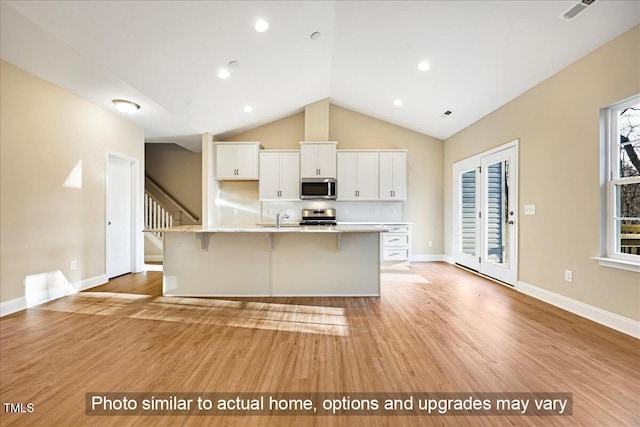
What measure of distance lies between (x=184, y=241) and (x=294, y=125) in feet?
12.2

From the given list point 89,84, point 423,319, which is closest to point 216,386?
point 423,319

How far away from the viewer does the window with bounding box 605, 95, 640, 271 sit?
8.76ft

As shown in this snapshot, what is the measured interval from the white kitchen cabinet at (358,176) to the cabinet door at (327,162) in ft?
0.55

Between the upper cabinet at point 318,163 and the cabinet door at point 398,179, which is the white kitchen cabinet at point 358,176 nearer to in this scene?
the upper cabinet at point 318,163

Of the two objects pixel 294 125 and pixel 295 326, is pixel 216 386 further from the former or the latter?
pixel 294 125

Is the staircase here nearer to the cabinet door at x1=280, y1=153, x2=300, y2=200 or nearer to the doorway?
the doorway

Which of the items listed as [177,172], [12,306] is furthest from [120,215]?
[177,172]

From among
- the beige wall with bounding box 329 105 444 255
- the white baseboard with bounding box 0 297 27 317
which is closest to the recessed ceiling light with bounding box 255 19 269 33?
the beige wall with bounding box 329 105 444 255

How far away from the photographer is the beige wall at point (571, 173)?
8.74 feet

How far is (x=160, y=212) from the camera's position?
639 centimetres

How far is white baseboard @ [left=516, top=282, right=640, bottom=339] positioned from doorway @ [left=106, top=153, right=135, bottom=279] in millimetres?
6042

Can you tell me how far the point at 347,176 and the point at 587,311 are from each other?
13.5ft

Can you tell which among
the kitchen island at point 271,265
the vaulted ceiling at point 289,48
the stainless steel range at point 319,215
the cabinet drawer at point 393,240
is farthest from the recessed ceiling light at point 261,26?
the cabinet drawer at point 393,240

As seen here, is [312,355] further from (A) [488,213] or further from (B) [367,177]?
(B) [367,177]
